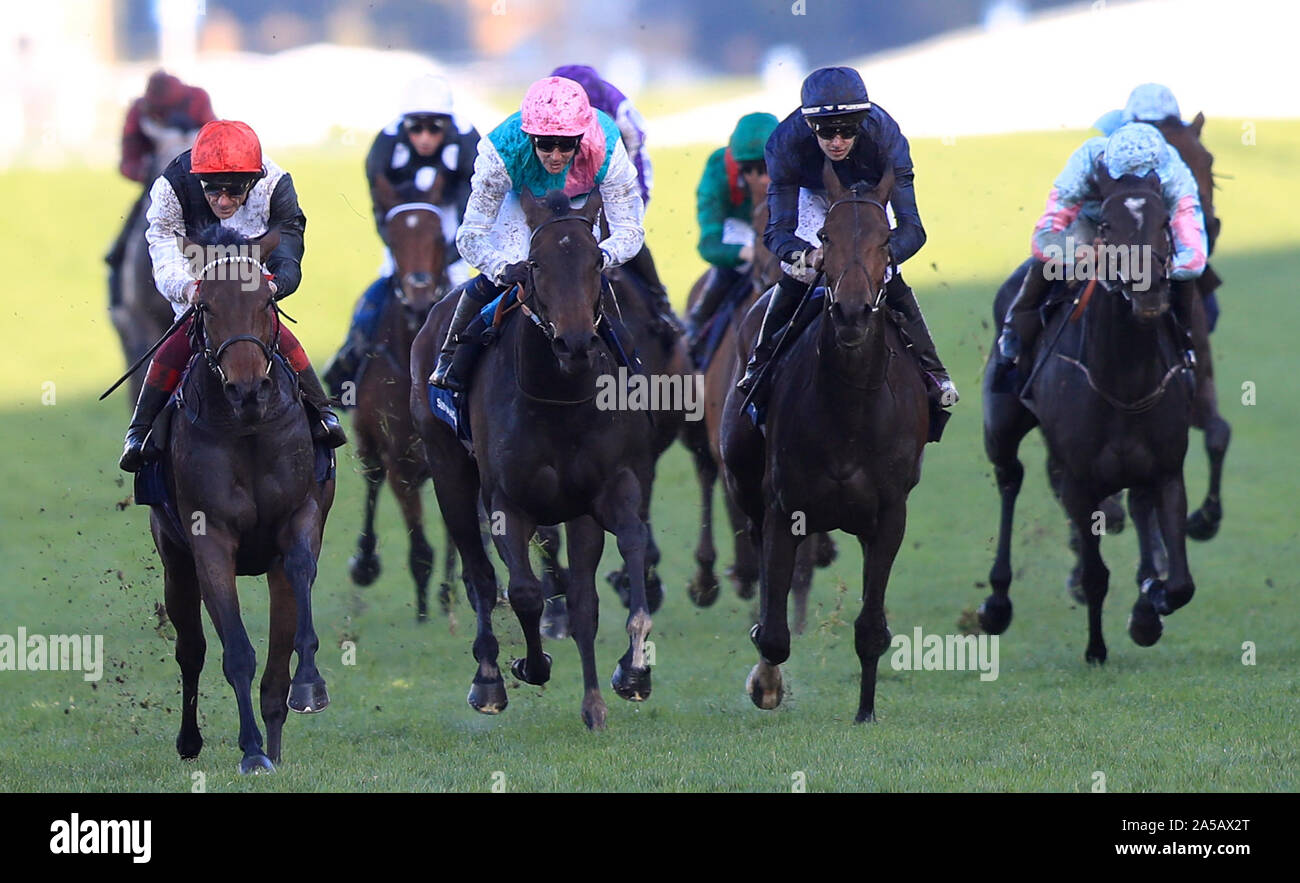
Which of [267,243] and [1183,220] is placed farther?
[1183,220]

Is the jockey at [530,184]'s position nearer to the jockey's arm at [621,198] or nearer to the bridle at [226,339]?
the jockey's arm at [621,198]

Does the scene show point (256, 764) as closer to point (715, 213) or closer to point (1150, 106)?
point (715, 213)

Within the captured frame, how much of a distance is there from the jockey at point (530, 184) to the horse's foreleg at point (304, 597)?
1301 mm

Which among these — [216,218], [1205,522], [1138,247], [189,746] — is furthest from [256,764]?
[1205,522]

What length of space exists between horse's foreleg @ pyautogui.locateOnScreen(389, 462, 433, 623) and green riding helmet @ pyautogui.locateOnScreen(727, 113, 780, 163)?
2.71 meters

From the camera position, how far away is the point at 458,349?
9.26 m

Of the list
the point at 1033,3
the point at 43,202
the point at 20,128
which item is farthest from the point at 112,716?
the point at 1033,3

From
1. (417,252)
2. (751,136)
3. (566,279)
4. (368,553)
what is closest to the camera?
(566,279)

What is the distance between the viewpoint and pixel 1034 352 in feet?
35.8

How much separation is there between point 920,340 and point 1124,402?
163 centimetres

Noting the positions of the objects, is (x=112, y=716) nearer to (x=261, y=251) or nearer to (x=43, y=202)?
(x=261, y=251)

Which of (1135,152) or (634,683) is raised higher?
(1135,152)

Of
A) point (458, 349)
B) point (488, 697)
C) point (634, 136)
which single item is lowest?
point (488, 697)

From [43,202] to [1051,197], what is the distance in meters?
24.5
